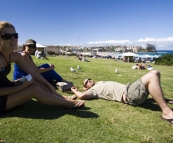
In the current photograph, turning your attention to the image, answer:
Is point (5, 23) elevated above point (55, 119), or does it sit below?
above

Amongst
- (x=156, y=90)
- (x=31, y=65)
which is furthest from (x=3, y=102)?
(x=156, y=90)

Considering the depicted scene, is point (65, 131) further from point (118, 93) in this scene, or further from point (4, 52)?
point (118, 93)

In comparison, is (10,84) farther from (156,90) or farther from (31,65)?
(156,90)

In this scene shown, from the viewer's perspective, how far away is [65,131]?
2.65m

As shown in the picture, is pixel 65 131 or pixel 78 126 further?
pixel 78 126

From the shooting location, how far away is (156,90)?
339 cm

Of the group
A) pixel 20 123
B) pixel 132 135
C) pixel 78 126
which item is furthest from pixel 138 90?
pixel 20 123

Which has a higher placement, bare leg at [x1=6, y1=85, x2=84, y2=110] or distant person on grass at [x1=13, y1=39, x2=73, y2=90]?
distant person on grass at [x1=13, y1=39, x2=73, y2=90]

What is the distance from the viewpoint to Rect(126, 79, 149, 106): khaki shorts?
3.55 meters

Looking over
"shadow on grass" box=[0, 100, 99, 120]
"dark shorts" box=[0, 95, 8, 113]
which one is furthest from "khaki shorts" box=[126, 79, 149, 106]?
"dark shorts" box=[0, 95, 8, 113]

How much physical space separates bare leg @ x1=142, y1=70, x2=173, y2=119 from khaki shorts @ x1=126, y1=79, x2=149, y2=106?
106mm

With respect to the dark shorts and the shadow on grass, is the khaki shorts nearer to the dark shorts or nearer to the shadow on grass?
the shadow on grass

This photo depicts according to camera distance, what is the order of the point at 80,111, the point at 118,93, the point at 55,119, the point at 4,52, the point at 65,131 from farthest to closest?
the point at 118,93
the point at 80,111
the point at 55,119
the point at 4,52
the point at 65,131

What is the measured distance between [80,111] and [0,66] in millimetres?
1659
